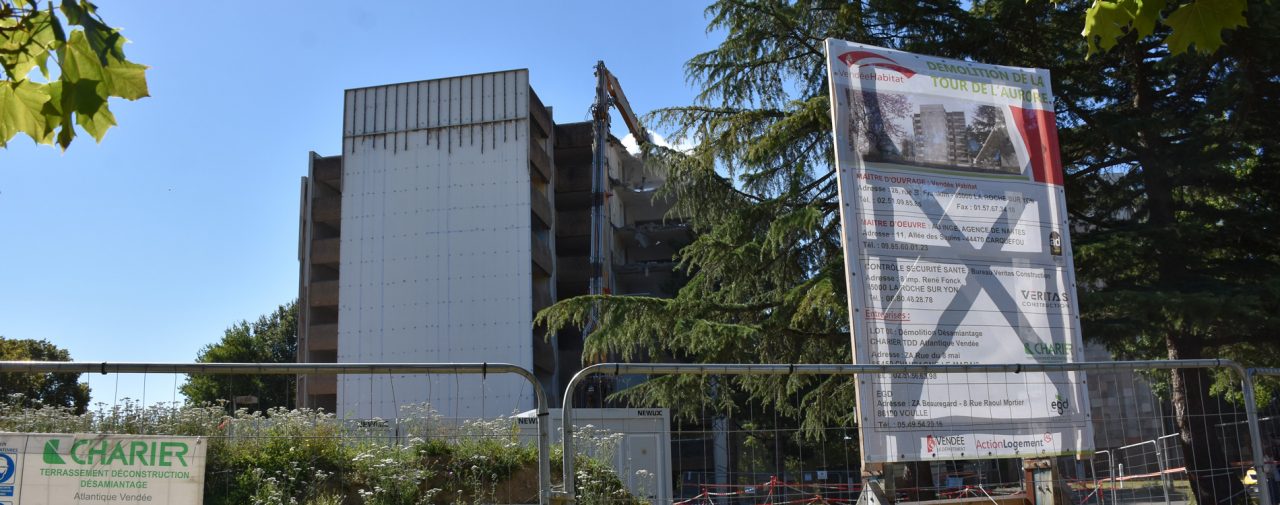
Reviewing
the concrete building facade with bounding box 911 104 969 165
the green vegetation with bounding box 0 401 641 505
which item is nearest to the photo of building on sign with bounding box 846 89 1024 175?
the concrete building facade with bounding box 911 104 969 165

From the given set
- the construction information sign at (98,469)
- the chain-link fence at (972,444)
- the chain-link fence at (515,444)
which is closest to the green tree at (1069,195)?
the chain-link fence at (972,444)

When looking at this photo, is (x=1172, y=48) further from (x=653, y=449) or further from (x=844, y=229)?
(x=653, y=449)

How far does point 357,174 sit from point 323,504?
38768 millimetres

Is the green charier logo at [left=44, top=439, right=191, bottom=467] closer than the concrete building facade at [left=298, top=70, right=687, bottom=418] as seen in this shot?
Yes

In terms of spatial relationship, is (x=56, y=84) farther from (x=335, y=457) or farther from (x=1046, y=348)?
(x=1046, y=348)

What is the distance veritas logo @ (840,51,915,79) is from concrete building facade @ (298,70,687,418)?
30.4m

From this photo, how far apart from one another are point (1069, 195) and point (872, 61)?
29.8 ft

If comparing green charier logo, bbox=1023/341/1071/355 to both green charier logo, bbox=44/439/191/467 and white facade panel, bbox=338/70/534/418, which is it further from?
white facade panel, bbox=338/70/534/418

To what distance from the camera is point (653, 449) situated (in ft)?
29.6

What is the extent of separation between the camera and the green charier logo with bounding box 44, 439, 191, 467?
16.9 ft

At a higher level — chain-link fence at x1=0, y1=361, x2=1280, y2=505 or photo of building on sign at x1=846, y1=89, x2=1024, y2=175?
photo of building on sign at x1=846, y1=89, x2=1024, y2=175

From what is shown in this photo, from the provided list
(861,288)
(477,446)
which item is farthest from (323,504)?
(861,288)

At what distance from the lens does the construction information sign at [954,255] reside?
729 centimetres

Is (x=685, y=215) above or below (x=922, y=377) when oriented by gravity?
above
